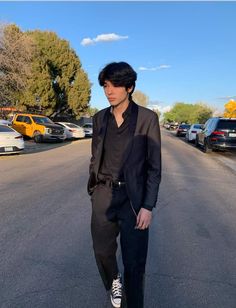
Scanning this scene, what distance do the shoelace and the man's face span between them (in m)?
1.46

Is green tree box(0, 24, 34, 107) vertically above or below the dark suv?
above

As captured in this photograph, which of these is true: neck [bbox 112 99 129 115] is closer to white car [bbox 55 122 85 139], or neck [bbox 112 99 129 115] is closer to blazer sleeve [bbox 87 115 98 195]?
blazer sleeve [bbox 87 115 98 195]

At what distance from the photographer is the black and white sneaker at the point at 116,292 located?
10.4ft

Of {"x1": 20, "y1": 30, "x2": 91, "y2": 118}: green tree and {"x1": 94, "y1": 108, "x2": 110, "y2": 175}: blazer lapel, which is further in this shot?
{"x1": 20, "y1": 30, "x2": 91, "y2": 118}: green tree

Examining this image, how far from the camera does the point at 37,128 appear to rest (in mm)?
25906

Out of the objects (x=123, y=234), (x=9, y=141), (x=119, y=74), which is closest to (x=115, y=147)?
(x=119, y=74)

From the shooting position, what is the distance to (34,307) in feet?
10.7

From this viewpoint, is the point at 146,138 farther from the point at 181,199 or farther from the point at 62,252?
the point at 181,199

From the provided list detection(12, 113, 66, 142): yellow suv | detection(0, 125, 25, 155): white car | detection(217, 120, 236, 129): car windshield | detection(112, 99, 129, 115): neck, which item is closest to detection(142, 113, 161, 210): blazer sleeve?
detection(112, 99, 129, 115): neck

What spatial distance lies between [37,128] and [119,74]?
77.9 feet

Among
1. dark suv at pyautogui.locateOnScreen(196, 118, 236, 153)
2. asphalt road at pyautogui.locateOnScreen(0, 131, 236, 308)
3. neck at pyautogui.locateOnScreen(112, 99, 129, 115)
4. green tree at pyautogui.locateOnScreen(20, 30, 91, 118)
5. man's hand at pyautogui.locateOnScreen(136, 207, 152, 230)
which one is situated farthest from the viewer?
green tree at pyautogui.locateOnScreen(20, 30, 91, 118)

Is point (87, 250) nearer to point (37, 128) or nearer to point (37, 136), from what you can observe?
point (37, 136)

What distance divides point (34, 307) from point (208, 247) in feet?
8.24

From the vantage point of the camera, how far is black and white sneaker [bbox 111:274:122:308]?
10.4 ft
